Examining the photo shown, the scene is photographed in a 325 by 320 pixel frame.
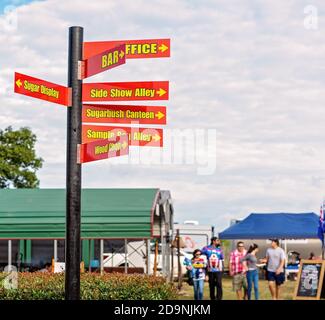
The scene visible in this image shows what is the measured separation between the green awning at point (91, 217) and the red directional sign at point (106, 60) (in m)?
14.7

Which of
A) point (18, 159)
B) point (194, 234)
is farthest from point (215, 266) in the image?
point (18, 159)

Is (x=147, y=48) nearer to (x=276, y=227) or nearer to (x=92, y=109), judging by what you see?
(x=92, y=109)

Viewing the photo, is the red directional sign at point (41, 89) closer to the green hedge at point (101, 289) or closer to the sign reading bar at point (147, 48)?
the sign reading bar at point (147, 48)

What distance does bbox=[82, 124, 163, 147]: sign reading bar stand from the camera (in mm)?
8336

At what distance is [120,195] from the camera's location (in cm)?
2467

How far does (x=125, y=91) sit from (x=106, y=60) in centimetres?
47

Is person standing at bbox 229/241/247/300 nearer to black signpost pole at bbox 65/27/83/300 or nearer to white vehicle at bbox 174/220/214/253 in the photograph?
black signpost pole at bbox 65/27/83/300

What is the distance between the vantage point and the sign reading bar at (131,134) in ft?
27.3

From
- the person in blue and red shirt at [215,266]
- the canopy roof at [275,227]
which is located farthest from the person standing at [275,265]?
the canopy roof at [275,227]

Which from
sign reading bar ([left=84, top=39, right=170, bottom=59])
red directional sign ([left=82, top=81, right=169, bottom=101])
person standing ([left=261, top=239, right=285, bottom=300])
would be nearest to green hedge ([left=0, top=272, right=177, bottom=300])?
red directional sign ([left=82, top=81, right=169, bottom=101])
